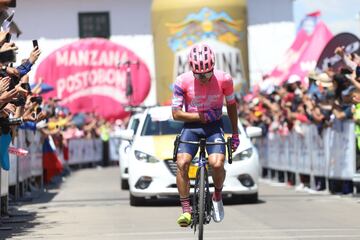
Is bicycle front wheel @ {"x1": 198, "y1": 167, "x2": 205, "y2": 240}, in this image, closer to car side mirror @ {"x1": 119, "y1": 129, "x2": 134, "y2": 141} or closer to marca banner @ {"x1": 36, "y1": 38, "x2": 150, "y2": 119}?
car side mirror @ {"x1": 119, "y1": 129, "x2": 134, "y2": 141}

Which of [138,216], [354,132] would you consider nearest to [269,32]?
[354,132]

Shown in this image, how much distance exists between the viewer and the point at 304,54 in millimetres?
35531

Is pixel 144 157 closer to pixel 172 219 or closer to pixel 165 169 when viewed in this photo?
pixel 165 169

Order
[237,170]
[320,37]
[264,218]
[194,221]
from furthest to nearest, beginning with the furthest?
[320,37]
[237,170]
[264,218]
[194,221]

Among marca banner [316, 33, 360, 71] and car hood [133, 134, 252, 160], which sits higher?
marca banner [316, 33, 360, 71]

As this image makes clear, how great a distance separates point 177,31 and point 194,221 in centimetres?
3821

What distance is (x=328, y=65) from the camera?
80.8 ft

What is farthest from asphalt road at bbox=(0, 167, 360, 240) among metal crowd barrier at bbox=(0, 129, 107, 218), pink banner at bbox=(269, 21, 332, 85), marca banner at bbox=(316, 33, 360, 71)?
pink banner at bbox=(269, 21, 332, 85)

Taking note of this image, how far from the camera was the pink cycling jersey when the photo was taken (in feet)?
38.0

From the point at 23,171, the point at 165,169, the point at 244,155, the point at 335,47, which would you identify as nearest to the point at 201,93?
the point at 165,169

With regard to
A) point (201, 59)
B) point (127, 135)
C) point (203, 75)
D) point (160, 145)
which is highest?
point (201, 59)

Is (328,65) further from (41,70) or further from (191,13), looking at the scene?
(41,70)

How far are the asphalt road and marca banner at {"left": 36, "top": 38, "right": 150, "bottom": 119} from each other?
3246 centimetres

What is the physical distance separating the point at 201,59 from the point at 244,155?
724 cm
